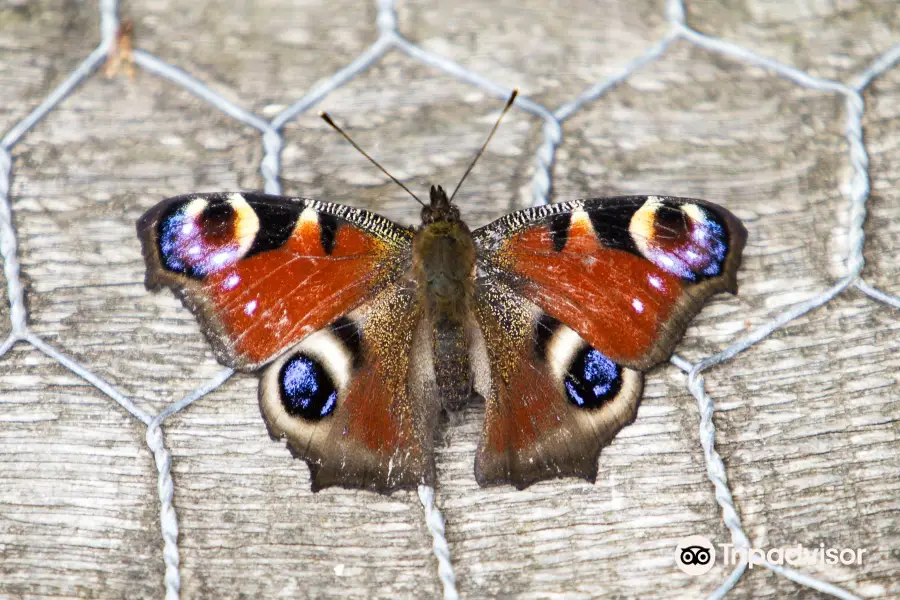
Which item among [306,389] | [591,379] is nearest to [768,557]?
[591,379]

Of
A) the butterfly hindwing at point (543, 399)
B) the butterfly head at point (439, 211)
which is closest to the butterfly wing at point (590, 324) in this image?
the butterfly hindwing at point (543, 399)

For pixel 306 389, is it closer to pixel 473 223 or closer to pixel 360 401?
pixel 360 401

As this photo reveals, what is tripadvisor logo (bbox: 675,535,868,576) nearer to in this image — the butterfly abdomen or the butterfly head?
the butterfly abdomen

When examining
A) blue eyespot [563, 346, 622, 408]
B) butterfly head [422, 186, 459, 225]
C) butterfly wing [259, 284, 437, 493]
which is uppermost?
butterfly head [422, 186, 459, 225]

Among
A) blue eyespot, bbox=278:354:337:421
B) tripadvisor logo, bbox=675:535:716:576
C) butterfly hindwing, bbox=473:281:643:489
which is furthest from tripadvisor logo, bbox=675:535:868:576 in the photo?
blue eyespot, bbox=278:354:337:421

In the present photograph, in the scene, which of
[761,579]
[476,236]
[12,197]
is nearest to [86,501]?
[12,197]

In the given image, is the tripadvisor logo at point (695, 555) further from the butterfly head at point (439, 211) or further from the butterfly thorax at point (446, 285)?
the butterfly head at point (439, 211)

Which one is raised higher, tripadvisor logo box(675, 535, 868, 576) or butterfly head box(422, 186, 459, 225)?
butterfly head box(422, 186, 459, 225)
